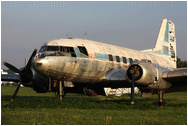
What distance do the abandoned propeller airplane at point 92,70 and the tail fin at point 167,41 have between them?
8153 mm

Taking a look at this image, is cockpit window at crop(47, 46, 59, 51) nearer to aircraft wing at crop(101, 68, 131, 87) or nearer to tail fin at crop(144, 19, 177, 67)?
aircraft wing at crop(101, 68, 131, 87)

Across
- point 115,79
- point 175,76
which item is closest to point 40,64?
point 115,79

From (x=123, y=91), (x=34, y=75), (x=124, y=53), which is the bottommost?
(x=123, y=91)

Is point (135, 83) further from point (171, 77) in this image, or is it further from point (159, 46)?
point (159, 46)

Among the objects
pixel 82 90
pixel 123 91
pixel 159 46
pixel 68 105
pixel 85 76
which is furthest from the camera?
pixel 159 46

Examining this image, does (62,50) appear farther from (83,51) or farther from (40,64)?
(40,64)

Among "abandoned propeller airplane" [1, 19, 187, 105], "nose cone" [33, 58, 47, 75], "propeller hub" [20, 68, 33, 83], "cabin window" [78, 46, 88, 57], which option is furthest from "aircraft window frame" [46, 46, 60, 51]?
"propeller hub" [20, 68, 33, 83]

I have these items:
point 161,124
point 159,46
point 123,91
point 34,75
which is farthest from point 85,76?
point 159,46

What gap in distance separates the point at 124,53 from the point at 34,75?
21.7 ft

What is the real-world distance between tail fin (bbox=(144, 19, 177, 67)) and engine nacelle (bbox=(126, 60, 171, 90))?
11166mm

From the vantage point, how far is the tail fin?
1046 inches

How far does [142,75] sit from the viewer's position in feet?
48.2

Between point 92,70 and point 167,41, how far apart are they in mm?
13732

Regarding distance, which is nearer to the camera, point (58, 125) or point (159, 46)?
point (58, 125)
